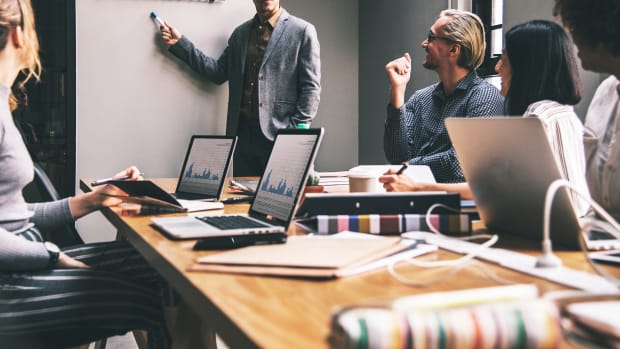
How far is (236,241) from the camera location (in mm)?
1053

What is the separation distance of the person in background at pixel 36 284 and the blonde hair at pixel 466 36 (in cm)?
172

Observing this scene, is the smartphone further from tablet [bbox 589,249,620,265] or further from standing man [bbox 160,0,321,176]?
standing man [bbox 160,0,321,176]

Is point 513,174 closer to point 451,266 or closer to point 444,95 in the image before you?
point 451,266

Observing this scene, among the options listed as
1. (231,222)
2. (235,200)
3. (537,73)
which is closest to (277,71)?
(235,200)

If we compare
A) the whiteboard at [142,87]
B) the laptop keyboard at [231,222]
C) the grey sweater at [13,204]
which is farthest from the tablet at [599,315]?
the whiteboard at [142,87]

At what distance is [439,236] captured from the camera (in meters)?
1.12

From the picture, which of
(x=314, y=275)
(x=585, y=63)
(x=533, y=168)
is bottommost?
(x=314, y=275)

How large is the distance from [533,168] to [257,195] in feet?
2.13

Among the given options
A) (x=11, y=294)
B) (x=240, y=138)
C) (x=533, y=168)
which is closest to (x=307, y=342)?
(x=533, y=168)

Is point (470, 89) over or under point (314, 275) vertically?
over

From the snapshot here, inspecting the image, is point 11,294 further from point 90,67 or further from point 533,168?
point 90,67

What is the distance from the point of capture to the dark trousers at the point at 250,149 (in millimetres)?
3135

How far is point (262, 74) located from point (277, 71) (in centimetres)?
9

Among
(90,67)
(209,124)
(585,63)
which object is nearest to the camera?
(585,63)
